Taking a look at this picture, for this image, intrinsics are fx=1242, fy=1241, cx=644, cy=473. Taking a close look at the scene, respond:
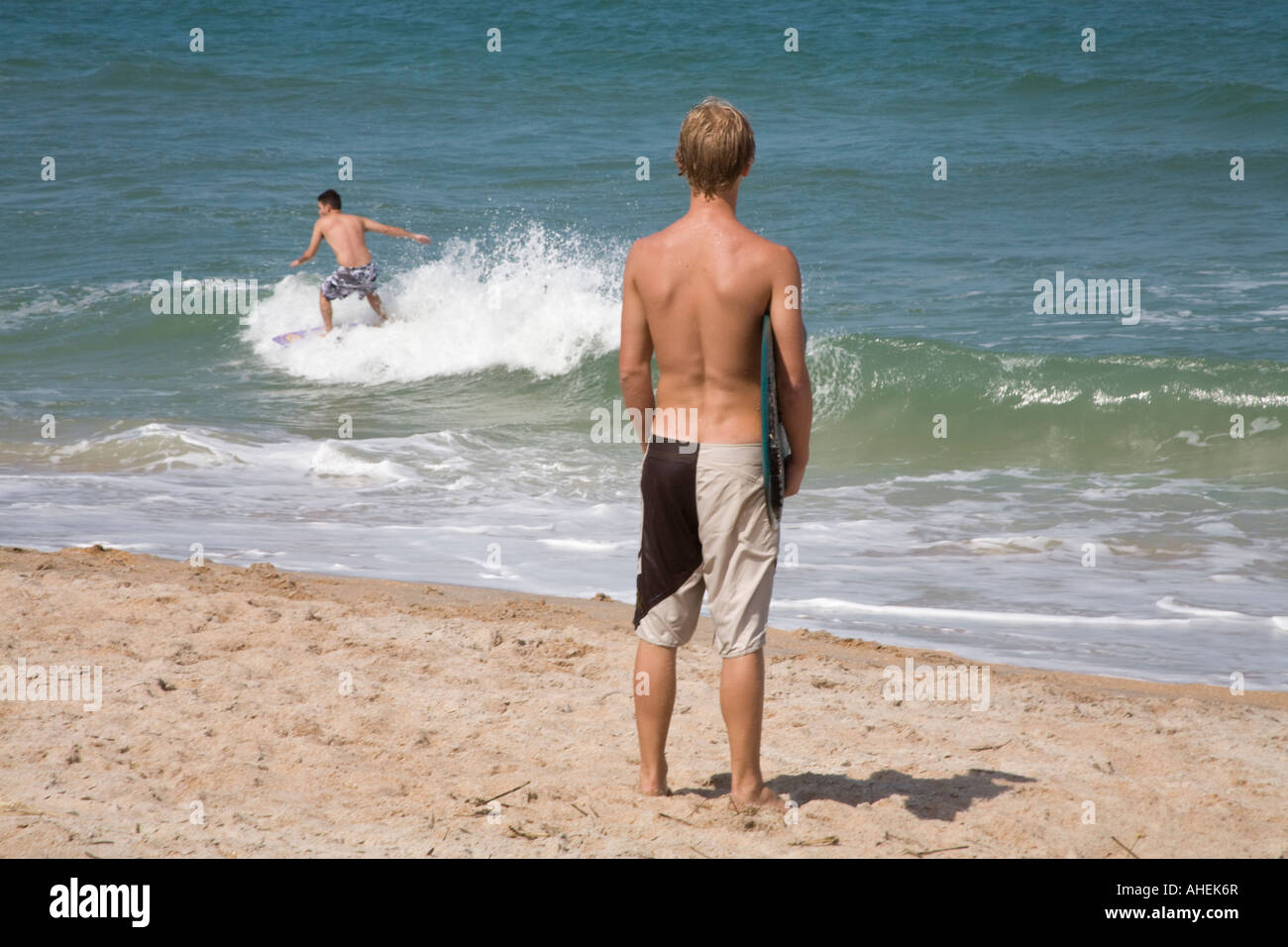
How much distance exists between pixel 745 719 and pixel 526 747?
962 mm

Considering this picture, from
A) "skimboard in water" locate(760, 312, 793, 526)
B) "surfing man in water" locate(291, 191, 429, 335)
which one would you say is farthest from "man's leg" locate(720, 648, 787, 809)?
→ "surfing man in water" locate(291, 191, 429, 335)

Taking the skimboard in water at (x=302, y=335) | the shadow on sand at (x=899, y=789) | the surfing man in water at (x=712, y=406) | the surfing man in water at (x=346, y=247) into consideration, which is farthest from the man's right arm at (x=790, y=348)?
the skimboard in water at (x=302, y=335)

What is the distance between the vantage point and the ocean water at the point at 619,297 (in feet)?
22.4

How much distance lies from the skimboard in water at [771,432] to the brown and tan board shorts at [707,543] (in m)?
0.03

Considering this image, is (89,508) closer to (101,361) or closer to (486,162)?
(101,361)

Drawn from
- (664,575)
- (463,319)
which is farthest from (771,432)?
(463,319)

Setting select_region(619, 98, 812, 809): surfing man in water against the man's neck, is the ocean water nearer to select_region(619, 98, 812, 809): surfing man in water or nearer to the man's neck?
select_region(619, 98, 812, 809): surfing man in water

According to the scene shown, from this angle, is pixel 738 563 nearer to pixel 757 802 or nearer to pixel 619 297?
pixel 757 802

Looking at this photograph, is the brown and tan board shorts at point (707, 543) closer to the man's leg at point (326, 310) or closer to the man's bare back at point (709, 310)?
the man's bare back at point (709, 310)

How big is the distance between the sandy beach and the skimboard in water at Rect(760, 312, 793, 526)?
89 centimetres

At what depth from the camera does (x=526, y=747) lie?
392cm

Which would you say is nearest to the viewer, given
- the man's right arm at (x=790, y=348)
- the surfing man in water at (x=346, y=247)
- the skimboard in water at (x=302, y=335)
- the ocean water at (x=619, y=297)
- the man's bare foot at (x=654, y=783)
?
the man's right arm at (x=790, y=348)

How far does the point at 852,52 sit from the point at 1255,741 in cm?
2570

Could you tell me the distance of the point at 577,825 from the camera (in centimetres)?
326
